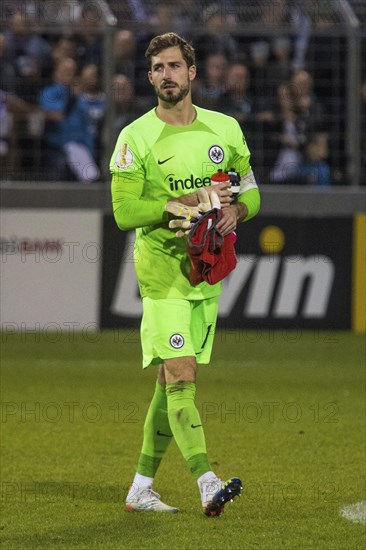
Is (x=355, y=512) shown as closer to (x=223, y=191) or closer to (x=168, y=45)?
A: (x=223, y=191)

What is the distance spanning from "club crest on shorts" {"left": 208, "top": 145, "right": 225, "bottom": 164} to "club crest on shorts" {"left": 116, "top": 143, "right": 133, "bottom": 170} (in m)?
0.39

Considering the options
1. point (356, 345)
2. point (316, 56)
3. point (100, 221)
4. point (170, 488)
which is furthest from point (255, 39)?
point (170, 488)

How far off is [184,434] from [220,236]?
928 millimetres

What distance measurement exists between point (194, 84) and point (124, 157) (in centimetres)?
927

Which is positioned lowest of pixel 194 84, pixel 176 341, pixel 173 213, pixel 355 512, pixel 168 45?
pixel 355 512

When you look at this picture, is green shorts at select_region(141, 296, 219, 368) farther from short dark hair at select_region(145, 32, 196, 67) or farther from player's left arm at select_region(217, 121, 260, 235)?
short dark hair at select_region(145, 32, 196, 67)

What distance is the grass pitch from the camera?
5.52m

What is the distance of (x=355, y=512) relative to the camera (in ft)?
19.4

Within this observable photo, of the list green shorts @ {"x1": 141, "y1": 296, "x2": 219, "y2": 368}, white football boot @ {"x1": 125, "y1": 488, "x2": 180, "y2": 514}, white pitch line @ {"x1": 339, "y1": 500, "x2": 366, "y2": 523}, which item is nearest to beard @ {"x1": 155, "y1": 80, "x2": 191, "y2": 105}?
green shorts @ {"x1": 141, "y1": 296, "x2": 219, "y2": 368}

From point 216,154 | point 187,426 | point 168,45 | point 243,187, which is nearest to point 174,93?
point 168,45

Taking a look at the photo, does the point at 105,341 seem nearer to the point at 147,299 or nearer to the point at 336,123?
the point at 336,123

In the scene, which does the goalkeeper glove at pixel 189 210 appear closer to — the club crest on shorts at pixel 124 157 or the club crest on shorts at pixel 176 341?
the club crest on shorts at pixel 124 157

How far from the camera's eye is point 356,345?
1390 centimetres

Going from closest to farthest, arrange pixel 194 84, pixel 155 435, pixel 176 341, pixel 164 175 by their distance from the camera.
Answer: pixel 176 341, pixel 164 175, pixel 155 435, pixel 194 84
